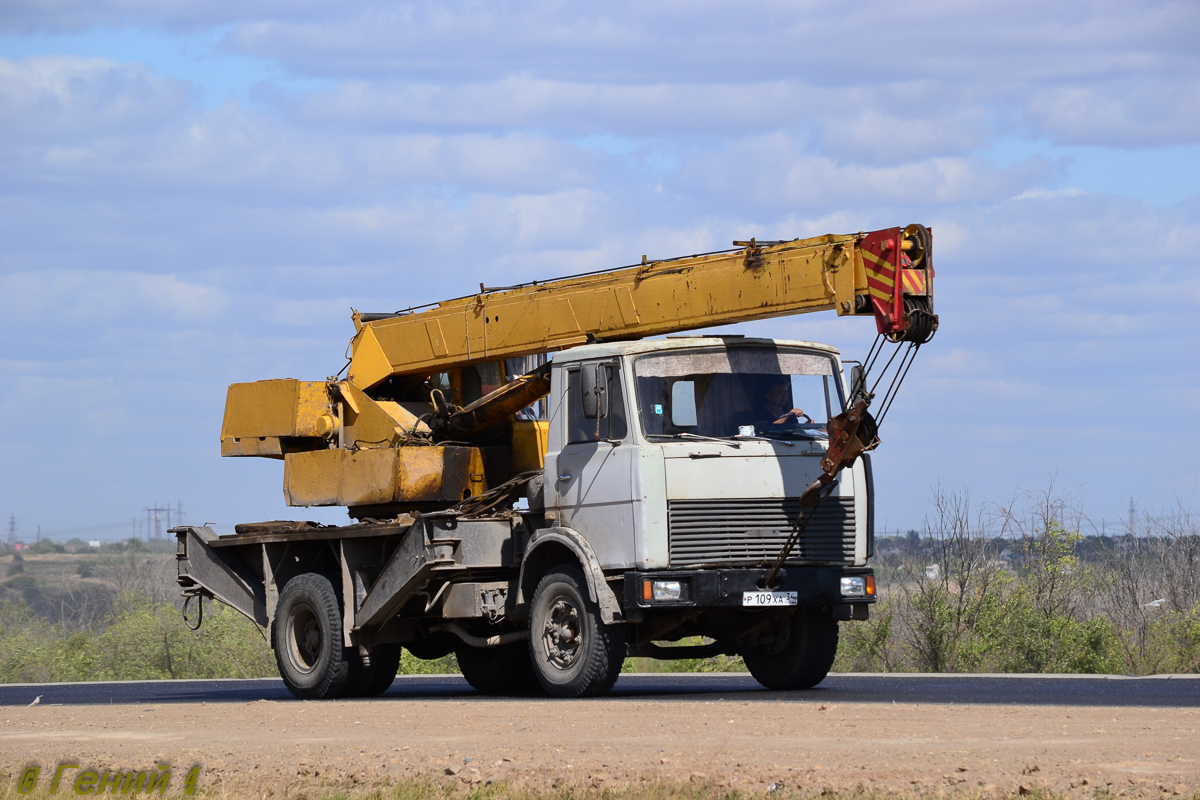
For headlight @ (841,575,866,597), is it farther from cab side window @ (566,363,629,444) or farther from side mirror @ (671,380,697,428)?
cab side window @ (566,363,629,444)

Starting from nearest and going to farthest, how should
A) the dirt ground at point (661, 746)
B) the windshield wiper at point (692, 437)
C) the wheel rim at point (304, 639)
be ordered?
1. the dirt ground at point (661, 746)
2. the windshield wiper at point (692, 437)
3. the wheel rim at point (304, 639)

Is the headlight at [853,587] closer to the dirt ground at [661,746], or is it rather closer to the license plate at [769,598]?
the license plate at [769,598]

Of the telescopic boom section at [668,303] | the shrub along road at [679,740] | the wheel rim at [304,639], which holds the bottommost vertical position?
the shrub along road at [679,740]

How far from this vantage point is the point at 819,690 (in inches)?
612

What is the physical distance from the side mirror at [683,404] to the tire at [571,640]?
1.58m

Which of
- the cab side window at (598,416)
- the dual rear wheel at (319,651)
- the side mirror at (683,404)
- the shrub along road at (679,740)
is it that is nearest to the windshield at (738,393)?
the side mirror at (683,404)

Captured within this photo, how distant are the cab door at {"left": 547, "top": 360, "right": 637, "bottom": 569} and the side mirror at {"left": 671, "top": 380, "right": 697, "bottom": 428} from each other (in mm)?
424

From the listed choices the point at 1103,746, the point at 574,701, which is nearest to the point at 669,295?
the point at 574,701

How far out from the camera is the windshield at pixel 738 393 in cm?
1434

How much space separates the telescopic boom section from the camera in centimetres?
1363

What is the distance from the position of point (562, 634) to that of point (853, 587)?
2.56 m

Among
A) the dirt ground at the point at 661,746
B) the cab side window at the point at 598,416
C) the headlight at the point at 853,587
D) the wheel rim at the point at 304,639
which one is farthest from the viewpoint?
the wheel rim at the point at 304,639

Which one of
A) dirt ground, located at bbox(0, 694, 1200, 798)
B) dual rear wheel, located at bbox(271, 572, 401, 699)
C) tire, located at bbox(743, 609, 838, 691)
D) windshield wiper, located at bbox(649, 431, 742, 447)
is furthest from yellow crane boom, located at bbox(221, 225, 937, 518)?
dirt ground, located at bbox(0, 694, 1200, 798)

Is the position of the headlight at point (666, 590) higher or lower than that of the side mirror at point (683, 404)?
lower
